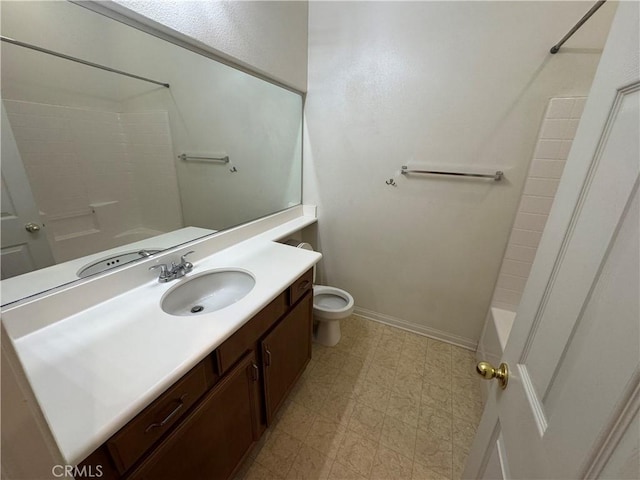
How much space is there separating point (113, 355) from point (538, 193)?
2095mm

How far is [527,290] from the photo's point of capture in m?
0.66

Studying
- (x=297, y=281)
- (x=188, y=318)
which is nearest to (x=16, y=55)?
(x=188, y=318)

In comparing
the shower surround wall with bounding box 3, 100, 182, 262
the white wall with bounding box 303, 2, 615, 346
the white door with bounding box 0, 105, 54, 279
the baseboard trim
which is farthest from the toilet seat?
the white door with bounding box 0, 105, 54, 279

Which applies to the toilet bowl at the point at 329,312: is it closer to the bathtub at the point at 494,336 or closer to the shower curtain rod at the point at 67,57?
the bathtub at the point at 494,336

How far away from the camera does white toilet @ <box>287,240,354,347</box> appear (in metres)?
1.82

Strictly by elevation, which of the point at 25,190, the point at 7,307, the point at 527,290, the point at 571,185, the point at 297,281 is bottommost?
the point at 297,281

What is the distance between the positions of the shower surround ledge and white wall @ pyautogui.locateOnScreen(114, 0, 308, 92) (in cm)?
97

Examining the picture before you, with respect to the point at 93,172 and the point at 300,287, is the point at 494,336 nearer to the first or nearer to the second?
the point at 300,287

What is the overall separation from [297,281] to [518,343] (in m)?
0.89

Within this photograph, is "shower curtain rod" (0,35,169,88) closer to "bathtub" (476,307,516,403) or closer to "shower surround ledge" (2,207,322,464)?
"shower surround ledge" (2,207,322,464)

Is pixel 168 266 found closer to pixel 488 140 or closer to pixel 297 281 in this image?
pixel 297 281

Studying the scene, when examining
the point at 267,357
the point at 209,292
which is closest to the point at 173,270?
the point at 209,292

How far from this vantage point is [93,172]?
1037 mm

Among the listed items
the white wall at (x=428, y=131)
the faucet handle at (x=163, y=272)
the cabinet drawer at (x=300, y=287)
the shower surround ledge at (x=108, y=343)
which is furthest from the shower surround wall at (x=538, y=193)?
the faucet handle at (x=163, y=272)
